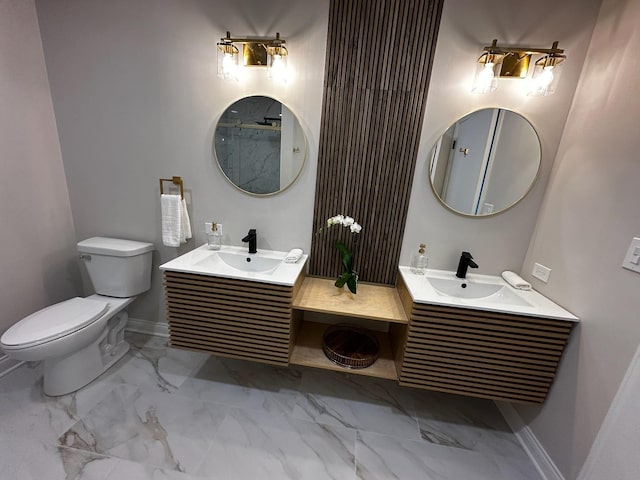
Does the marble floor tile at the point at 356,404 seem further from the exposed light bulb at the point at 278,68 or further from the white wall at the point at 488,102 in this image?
the exposed light bulb at the point at 278,68

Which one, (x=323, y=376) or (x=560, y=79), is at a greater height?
(x=560, y=79)

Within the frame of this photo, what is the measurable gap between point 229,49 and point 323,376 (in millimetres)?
2154

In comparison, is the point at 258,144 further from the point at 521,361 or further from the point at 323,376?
the point at 521,361

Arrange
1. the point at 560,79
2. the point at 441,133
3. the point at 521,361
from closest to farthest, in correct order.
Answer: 1. the point at 521,361
2. the point at 560,79
3. the point at 441,133

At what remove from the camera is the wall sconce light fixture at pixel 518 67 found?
54.6 inches

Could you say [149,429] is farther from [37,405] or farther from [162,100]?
[162,100]

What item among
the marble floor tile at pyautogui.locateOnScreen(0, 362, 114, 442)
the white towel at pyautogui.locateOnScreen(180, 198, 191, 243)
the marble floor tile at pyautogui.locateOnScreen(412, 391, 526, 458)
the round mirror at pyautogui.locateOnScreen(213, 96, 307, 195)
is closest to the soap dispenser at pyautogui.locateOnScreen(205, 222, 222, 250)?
the white towel at pyautogui.locateOnScreen(180, 198, 191, 243)

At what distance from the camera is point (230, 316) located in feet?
4.91

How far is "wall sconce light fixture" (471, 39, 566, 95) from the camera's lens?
4.55 ft

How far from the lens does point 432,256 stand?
1.77m

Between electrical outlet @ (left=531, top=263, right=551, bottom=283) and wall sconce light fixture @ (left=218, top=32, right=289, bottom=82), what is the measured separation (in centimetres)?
185

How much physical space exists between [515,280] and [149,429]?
7.36ft

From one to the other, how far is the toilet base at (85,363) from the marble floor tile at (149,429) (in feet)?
0.71

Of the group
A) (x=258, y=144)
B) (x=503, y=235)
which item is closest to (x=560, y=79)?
(x=503, y=235)
